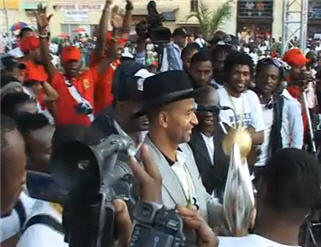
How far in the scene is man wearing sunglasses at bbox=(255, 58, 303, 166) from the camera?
436 centimetres

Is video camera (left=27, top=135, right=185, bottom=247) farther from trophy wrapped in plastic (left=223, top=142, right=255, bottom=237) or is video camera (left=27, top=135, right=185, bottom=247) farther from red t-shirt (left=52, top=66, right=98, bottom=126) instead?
red t-shirt (left=52, top=66, right=98, bottom=126)

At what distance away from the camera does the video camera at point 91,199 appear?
1333 mm

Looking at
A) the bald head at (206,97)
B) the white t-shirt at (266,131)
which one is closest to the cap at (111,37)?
the white t-shirt at (266,131)

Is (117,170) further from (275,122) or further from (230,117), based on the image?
(275,122)

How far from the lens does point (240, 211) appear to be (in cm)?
202

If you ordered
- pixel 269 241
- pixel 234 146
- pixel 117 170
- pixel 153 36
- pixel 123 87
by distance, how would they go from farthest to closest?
pixel 153 36 → pixel 123 87 → pixel 234 146 → pixel 269 241 → pixel 117 170

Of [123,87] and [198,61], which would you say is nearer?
[123,87]

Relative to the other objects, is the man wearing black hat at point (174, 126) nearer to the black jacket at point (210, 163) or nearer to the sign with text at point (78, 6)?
the black jacket at point (210, 163)

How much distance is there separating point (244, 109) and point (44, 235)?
270 cm

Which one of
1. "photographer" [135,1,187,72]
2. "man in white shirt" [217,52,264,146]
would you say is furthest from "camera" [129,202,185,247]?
"photographer" [135,1,187,72]

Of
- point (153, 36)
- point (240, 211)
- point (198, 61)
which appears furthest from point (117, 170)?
point (153, 36)

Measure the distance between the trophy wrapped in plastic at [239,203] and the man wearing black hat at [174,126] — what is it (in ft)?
0.90

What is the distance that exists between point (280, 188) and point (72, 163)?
910 millimetres

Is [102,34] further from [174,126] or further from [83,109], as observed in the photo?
[174,126]
